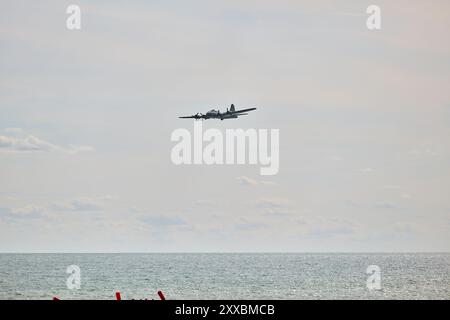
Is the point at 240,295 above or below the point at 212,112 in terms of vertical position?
below

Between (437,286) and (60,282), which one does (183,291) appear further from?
(437,286)

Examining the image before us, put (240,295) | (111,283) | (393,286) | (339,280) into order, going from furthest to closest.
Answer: (339,280) < (111,283) < (393,286) < (240,295)

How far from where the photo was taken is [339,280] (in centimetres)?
12794
